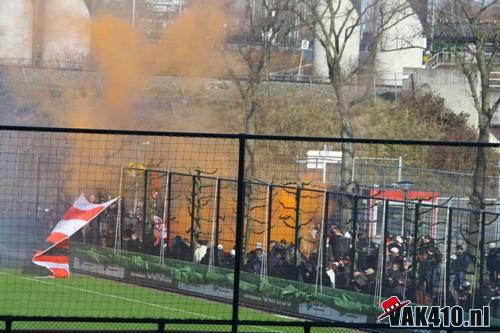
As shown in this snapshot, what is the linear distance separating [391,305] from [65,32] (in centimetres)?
3176

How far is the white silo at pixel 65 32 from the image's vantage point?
3606 centimetres

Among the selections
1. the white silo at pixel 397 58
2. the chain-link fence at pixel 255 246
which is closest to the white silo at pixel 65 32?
the white silo at pixel 397 58

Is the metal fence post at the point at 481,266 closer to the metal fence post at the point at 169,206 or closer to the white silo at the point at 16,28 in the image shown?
the metal fence post at the point at 169,206

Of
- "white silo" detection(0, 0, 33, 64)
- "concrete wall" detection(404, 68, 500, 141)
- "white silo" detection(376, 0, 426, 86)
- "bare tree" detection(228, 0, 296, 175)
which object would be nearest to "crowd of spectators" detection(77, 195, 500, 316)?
"bare tree" detection(228, 0, 296, 175)

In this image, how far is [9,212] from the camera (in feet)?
28.3

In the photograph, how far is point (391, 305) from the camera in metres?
Answer: 8.23

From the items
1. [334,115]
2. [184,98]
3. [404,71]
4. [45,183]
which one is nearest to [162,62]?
[184,98]

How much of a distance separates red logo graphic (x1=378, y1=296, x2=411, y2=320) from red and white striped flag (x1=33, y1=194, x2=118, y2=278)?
263 cm

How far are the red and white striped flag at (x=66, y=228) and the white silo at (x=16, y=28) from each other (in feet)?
96.1

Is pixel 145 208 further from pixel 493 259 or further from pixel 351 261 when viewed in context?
pixel 493 259

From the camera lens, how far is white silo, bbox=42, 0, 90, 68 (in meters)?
36.1

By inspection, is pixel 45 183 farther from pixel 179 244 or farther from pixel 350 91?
pixel 350 91

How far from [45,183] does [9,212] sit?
70 centimetres

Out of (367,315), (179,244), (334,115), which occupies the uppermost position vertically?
(334,115)
